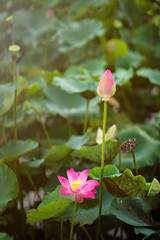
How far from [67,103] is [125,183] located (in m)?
0.65

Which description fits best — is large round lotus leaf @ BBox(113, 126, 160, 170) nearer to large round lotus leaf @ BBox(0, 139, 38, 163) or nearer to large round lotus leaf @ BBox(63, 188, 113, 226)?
large round lotus leaf @ BBox(63, 188, 113, 226)

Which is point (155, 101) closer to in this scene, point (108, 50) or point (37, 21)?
point (108, 50)

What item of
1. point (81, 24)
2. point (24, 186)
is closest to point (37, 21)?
point (81, 24)

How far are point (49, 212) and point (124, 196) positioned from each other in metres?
0.18

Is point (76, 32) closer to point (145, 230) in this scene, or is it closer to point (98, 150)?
point (98, 150)

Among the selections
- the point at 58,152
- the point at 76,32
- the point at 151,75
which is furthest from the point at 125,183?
the point at 76,32

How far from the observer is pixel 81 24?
182 centimetres

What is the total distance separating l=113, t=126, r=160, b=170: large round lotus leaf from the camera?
0.97m

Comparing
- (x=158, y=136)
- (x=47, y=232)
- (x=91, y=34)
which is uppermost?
(x=91, y=34)

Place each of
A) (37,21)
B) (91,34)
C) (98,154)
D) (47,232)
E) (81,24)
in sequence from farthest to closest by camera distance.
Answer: (37,21) → (81,24) → (91,34) → (47,232) → (98,154)

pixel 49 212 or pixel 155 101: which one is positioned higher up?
pixel 49 212

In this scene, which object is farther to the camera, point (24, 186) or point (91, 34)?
point (91, 34)

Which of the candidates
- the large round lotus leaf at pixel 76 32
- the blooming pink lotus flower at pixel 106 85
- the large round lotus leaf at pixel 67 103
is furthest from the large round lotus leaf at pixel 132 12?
the blooming pink lotus flower at pixel 106 85

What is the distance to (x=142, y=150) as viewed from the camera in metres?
1.07
